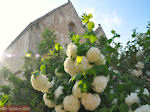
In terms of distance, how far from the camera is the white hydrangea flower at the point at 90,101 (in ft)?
3.99

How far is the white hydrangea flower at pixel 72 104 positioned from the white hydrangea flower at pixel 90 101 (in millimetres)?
62

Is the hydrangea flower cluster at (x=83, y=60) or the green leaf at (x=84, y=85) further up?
the hydrangea flower cluster at (x=83, y=60)

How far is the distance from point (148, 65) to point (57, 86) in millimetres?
1791

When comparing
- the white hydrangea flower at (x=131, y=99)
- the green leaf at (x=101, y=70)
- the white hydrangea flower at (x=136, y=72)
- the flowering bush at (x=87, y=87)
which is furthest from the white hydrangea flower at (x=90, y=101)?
the white hydrangea flower at (x=136, y=72)

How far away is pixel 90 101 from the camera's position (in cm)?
121

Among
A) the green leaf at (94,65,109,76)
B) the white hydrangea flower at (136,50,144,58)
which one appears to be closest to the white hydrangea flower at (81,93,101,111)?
the green leaf at (94,65,109,76)

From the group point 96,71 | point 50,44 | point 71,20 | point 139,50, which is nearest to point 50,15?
point 71,20

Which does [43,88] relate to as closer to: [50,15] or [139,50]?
[139,50]

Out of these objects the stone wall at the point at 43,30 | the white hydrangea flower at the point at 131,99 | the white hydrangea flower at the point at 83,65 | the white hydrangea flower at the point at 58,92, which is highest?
the stone wall at the point at 43,30

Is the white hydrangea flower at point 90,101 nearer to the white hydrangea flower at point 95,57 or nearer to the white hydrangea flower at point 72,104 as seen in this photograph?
the white hydrangea flower at point 72,104

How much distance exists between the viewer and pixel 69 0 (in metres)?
11.6

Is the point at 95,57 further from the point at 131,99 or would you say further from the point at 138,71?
the point at 138,71

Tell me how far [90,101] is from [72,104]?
158 mm

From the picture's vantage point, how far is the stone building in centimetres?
853
